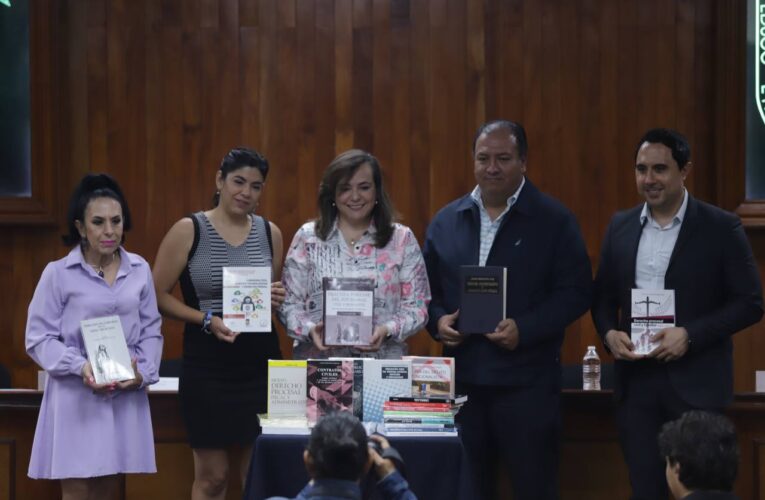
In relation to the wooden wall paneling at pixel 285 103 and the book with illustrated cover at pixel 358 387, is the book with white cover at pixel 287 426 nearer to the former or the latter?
the book with illustrated cover at pixel 358 387

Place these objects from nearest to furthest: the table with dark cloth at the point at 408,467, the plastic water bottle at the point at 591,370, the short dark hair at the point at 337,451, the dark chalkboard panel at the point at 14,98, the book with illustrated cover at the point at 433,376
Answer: the short dark hair at the point at 337,451, the table with dark cloth at the point at 408,467, the book with illustrated cover at the point at 433,376, the plastic water bottle at the point at 591,370, the dark chalkboard panel at the point at 14,98

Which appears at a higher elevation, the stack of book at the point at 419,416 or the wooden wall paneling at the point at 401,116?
the wooden wall paneling at the point at 401,116

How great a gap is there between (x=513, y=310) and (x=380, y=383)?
78 centimetres

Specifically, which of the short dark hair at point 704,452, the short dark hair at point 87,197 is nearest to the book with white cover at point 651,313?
the short dark hair at point 704,452

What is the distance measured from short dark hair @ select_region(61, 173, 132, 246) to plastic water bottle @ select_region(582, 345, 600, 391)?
275 cm

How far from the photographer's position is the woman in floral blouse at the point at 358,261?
4.21 meters

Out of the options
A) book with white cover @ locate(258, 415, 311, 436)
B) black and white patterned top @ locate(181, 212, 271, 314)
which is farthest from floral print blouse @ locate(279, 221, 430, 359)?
book with white cover @ locate(258, 415, 311, 436)

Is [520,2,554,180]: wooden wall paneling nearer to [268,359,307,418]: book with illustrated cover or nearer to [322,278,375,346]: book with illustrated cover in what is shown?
[322,278,375,346]: book with illustrated cover

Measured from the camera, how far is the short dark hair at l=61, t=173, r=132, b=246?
4.19 meters

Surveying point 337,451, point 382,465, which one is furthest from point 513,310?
point 337,451

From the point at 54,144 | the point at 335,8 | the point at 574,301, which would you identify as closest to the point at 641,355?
the point at 574,301

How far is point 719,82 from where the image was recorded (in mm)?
6285

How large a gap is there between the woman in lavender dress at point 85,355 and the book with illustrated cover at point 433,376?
107 centimetres

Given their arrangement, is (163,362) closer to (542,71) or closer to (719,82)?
(542,71)
